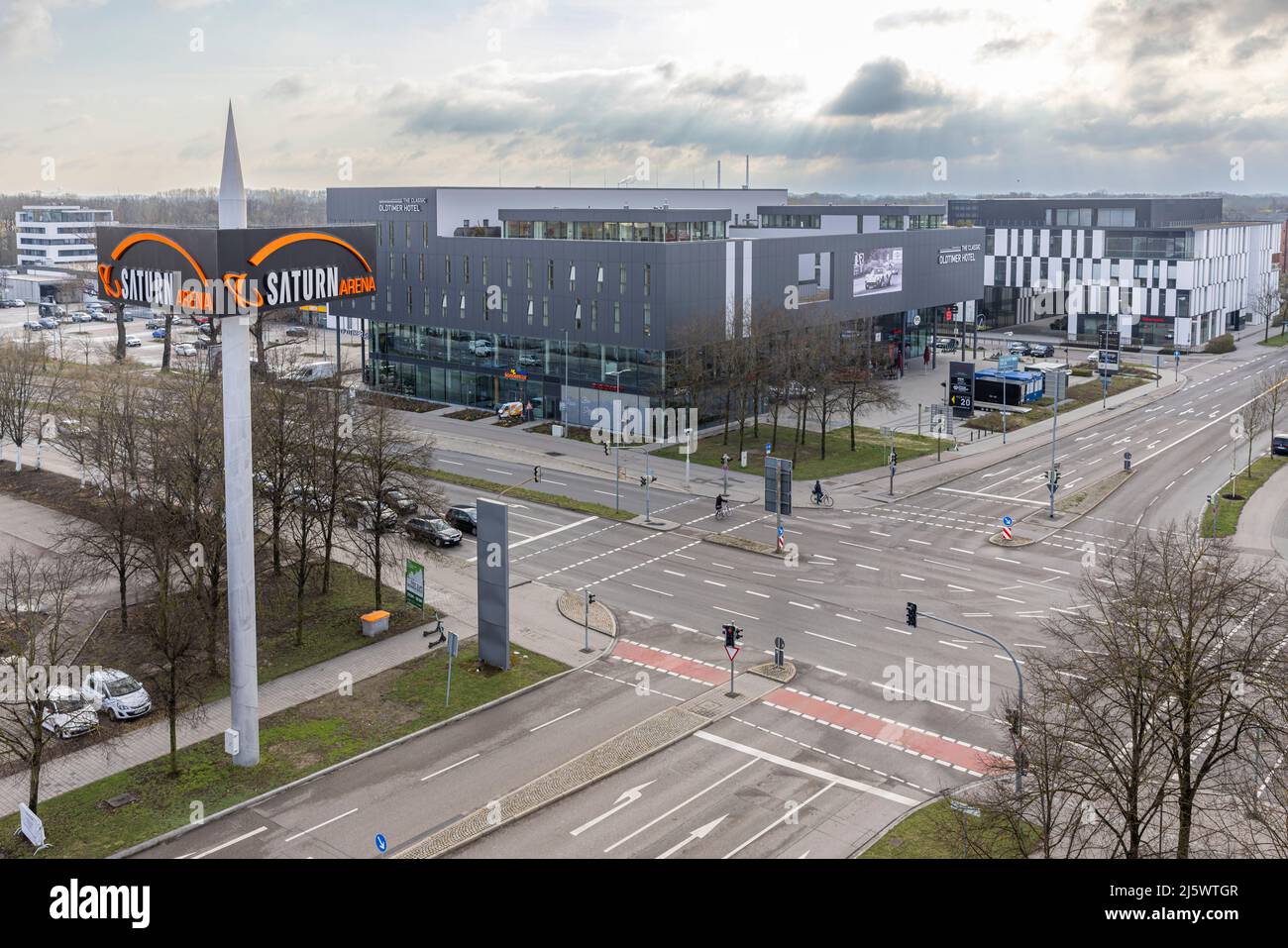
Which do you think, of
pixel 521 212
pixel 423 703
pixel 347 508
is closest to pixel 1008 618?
pixel 423 703

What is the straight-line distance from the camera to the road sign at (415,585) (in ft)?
137

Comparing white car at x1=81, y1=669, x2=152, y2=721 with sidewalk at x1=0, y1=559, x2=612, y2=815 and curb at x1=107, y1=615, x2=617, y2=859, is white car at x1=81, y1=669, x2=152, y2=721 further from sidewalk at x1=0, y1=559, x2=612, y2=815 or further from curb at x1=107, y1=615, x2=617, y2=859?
curb at x1=107, y1=615, x2=617, y2=859

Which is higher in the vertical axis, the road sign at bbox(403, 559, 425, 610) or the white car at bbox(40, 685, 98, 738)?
the road sign at bbox(403, 559, 425, 610)

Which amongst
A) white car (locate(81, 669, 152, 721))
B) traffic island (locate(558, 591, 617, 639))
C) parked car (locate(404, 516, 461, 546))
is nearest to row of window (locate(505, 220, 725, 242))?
parked car (locate(404, 516, 461, 546))

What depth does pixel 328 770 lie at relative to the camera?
31.7m

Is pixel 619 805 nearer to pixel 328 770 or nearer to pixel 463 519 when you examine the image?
pixel 328 770

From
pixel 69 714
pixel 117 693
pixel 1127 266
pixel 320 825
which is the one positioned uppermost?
pixel 1127 266

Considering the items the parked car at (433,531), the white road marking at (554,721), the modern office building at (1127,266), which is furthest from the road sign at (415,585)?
the modern office building at (1127,266)

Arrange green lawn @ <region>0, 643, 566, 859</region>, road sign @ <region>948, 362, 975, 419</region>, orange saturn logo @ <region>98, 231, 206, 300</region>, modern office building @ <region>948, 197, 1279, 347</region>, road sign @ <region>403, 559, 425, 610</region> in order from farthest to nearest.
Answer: modern office building @ <region>948, 197, 1279, 347</region>
road sign @ <region>948, 362, 975, 419</region>
road sign @ <region>403, 559, 425, 610</region>
orange saturn logo @ <region>98, 231, 206, 300</region>
green lawn @ <region>0, 643, 566, 859</region>

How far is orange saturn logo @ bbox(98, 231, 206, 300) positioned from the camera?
2939 cm

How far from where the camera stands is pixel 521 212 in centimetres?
9325

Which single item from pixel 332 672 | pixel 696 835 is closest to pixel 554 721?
pixel 696 835

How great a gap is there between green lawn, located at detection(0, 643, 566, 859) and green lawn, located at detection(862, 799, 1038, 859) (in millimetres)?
14526

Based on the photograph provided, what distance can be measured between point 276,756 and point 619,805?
10586mm
